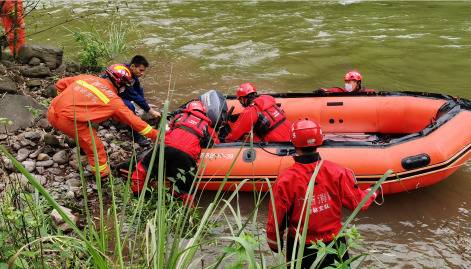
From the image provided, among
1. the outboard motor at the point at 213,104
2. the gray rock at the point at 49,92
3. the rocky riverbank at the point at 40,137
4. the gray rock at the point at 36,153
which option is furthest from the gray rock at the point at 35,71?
the outboard motor at the point at 213,104

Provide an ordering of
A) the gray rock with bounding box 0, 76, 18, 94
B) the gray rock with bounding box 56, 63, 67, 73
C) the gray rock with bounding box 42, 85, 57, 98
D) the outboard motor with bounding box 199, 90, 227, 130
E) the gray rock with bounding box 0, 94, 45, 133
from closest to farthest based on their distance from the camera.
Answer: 1. the outboard motor with bounding box 199, 90, 227, 130
2. the gray rock with bounding box 0, 94, 45, 133
3. the gray rock with bounding box 0, 76, 18, 94
4. the gray rock with bounding box 42, 85, 57, 98
5. the gray rock with bounding box 56, 63, 67, 73

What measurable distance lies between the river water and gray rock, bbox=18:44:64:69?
39 centimetres

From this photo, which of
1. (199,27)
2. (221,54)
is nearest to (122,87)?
(221,54)

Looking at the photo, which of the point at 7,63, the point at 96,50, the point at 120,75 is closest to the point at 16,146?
the point at 120,75

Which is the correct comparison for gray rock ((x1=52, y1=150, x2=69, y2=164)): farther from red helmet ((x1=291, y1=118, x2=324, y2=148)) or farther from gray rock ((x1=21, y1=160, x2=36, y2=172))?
red helmet ((x1=291, y1=118, x2=324, y2=148))

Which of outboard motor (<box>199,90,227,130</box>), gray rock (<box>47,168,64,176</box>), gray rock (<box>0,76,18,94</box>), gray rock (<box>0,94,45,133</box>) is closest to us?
gray rock (<box>47,168,64,176</box>)

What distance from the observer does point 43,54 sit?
696cm

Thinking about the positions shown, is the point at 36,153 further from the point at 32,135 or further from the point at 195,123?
the point at 195,123

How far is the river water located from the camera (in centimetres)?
451

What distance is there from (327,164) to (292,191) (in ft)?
0.89

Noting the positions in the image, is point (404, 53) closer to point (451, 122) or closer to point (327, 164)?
point (451, 122)

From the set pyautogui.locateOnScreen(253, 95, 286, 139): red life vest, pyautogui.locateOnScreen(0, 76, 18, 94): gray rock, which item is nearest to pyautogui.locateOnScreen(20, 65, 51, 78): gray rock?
pyautogui.locateOnScreen(0, 76, 18, 94): gray rock

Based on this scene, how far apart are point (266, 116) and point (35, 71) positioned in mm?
3357

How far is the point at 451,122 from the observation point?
5.02 meters
